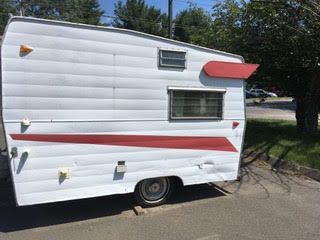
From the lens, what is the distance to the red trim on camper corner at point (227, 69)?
6234 mm

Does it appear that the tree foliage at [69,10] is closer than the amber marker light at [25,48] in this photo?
No

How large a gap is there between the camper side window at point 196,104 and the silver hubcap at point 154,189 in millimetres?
1090

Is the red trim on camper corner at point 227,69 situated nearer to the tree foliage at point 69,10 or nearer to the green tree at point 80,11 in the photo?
the tree foliage at point 69,10

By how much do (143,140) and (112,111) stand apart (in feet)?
2.21

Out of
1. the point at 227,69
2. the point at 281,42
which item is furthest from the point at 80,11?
the point at 227,69

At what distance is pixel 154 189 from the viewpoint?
628cm

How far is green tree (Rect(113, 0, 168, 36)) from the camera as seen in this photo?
166ft

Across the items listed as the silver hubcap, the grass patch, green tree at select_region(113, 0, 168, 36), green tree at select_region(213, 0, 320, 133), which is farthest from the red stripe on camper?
green tree at select_region(113, 0, 168, 36)

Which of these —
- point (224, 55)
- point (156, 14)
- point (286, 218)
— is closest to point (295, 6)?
point (224, 55)

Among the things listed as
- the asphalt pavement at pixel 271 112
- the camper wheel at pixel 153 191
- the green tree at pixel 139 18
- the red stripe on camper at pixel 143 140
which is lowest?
the asphalt pavement at pixel 271 112

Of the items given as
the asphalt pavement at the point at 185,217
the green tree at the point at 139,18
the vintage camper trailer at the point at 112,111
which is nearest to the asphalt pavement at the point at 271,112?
the asphalt pavement at the point at 185,217

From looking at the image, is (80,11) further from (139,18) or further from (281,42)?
(281,42)

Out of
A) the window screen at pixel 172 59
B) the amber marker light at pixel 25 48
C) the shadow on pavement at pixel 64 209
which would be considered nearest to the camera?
the amber marker light at pixel 25 48

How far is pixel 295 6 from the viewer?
10.0 m
